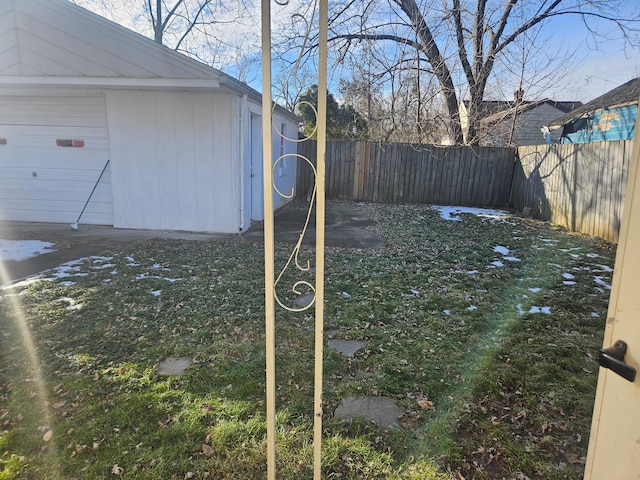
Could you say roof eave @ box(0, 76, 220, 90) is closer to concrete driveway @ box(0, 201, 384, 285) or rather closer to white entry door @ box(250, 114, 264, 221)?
white entry door @ box(250, 114, 264, 221)

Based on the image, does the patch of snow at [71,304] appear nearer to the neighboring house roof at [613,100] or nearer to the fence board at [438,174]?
the fence board at [438,174]

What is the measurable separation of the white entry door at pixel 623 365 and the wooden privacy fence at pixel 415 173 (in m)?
10.7

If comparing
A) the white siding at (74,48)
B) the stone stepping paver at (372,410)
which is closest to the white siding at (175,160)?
the white siding at (74,48)

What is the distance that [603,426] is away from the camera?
989 millimetres

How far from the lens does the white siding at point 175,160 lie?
643 centimetres

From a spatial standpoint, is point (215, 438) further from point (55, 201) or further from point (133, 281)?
point (55, 201)

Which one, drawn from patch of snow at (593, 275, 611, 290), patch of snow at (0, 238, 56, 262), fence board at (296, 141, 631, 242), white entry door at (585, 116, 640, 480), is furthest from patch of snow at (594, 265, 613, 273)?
patch of snow at (0, 238, 56, 262)

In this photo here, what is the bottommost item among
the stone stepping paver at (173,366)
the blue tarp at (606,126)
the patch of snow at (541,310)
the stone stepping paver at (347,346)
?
the stone stepping paver at (347,346)

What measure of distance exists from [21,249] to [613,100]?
1641cm

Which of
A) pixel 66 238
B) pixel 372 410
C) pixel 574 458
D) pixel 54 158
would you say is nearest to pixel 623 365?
pixel 574 458

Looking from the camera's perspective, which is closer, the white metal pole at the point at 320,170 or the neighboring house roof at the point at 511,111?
the white metal pole at the point at 320,170

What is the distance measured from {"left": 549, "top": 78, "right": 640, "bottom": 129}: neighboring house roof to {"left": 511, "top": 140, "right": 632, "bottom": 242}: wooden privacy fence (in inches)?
152

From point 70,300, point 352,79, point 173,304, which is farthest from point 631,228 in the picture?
point 352,79

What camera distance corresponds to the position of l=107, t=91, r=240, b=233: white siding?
21.1 feet
